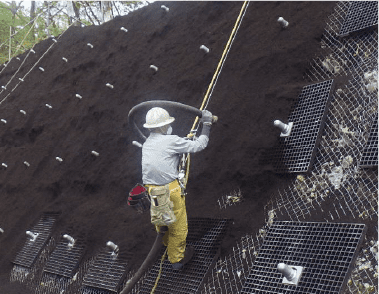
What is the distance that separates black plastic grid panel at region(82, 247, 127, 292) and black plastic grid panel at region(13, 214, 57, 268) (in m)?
1.44

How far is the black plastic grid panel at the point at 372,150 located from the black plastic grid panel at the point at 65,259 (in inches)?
156

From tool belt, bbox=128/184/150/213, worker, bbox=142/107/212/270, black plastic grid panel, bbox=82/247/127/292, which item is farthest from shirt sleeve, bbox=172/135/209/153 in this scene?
black plastic grid panel, bbox=82/247/127/292

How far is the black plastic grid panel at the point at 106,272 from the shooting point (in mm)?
4840

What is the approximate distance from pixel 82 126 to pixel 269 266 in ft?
17.0

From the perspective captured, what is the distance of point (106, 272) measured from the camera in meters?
5.05

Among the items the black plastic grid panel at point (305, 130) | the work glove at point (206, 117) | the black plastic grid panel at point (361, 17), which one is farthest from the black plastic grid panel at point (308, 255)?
the black plastic grid panel at point (361, 17)

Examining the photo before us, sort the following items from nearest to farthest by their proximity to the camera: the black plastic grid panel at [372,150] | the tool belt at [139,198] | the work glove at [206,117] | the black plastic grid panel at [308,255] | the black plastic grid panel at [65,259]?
1. the black plastic grid panel at [308,255]
2. the black plastic grid panel at [372,150]
3. the work glove at [206,117]
4. the tool belt at [139,198]
5. the black plastic grid panel at [65,259]

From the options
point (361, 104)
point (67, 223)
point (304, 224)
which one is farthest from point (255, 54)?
point (67, 223)

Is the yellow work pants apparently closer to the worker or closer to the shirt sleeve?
the worker

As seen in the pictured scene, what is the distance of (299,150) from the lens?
425 cm

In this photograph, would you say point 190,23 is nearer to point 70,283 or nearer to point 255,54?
point 255,54

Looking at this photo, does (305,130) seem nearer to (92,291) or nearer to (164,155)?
(164,155)

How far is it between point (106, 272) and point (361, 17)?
4611 millimetres

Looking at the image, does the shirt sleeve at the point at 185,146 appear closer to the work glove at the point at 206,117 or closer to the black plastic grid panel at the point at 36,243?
the work glove at the point at 206,117
